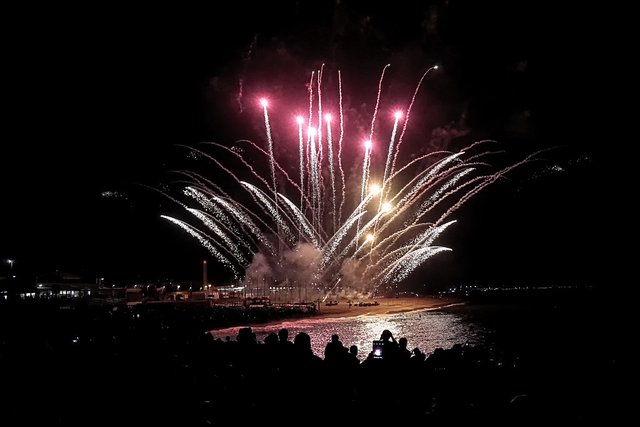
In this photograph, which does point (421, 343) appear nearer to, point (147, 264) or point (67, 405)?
point (67, 405)

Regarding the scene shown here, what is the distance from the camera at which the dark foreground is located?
271 inches

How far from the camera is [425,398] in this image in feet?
24.9

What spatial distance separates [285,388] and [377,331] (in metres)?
20.8

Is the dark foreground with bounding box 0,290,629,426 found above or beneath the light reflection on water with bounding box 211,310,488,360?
above

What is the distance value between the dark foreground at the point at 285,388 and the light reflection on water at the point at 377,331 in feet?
31.2

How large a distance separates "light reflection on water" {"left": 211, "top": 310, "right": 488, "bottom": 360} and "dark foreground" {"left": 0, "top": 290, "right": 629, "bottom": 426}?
31.2 feet

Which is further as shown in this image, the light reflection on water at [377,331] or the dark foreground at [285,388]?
the light reflection on water at [377,331]

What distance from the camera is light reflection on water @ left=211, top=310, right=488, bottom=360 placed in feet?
74.9

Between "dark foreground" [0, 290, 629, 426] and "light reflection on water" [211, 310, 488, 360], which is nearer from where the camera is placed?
"dark foreground" [0, 290, 629, 426]

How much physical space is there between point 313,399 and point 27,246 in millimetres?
76666

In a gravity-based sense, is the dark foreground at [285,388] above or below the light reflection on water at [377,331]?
above

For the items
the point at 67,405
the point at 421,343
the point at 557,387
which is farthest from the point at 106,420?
the point at 421,343

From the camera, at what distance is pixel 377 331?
2772cm

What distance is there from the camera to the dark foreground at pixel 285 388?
6879mm
